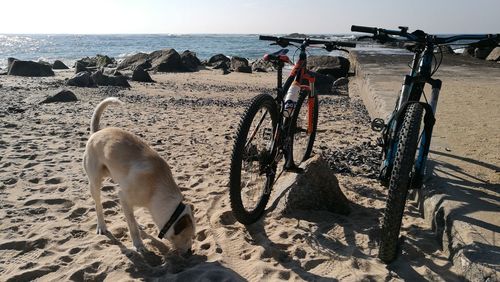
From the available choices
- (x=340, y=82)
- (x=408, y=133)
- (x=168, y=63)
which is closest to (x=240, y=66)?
(x=168, y=63)

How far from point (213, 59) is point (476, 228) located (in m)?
29.0

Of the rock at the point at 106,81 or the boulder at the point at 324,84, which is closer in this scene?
the boulder at the point at 324,84

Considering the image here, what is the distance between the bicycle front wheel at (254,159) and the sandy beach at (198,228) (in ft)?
0.81

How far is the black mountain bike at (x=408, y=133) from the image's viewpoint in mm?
3006

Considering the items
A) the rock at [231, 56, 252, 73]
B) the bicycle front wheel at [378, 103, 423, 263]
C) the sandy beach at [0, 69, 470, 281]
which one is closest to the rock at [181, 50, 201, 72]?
the rock at [231, 56, 252, 73]

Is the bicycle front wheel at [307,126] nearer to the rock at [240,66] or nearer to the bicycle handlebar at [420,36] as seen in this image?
the bicycle handlebar at [420,36]

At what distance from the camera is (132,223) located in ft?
12.3

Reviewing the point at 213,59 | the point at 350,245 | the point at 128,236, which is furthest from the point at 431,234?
the point at 213,59

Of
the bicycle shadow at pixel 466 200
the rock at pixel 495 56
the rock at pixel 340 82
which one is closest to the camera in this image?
the bicycle shadow at pixel 466 200

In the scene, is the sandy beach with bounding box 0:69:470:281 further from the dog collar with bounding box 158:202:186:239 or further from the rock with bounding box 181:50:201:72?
the rock with bounding box 181:50:201:72

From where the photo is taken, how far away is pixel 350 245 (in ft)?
12.3

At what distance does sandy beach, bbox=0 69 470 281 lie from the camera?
3.35 meters

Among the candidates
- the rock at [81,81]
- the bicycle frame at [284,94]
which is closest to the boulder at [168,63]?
the rock at [81,81]

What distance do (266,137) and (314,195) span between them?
86 centimetres
